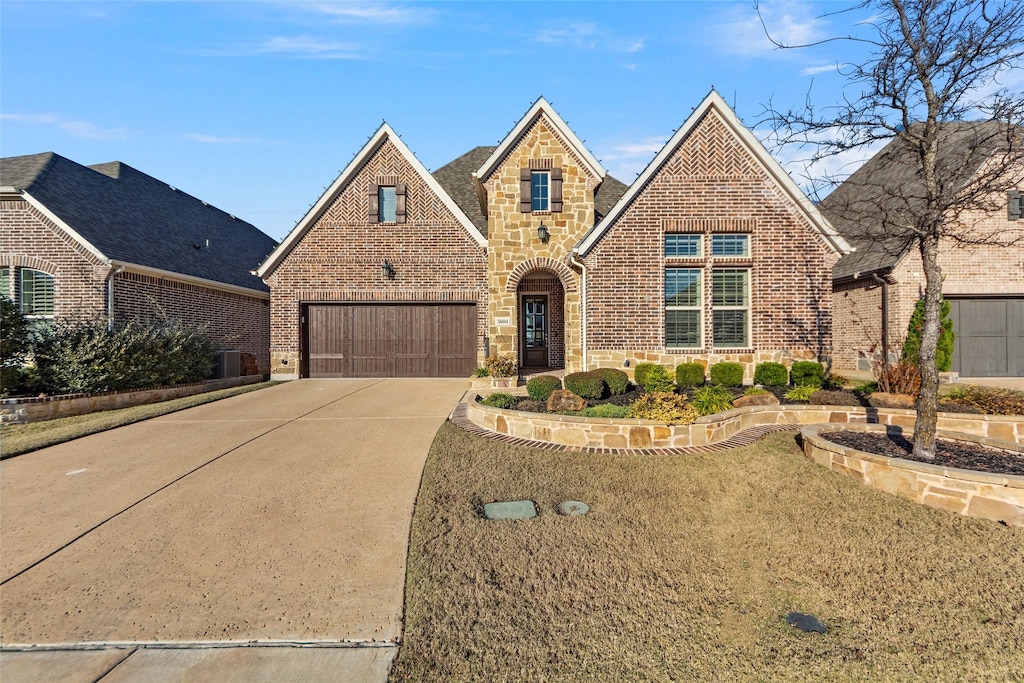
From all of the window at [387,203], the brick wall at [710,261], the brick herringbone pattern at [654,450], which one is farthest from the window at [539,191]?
the brick herringbone pattern at [654,450]

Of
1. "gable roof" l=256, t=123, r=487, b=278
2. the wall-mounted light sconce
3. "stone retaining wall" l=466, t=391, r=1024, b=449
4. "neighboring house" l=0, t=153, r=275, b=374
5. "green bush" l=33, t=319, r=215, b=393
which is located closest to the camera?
"stone retaining wall" l=466, t=391, r=1024, b=449

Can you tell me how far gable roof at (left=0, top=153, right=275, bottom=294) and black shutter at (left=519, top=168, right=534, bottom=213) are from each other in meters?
10.8

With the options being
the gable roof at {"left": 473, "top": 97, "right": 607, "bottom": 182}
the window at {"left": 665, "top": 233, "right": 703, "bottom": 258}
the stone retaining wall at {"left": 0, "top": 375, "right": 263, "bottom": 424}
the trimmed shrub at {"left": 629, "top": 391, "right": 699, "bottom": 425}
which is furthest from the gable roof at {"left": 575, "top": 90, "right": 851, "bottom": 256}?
the stone retaining wall at {"left": 0, "top": 375, "right": 263, "bottom": 424}

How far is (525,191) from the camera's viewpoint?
502 inches

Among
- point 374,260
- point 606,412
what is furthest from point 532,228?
point 606,412

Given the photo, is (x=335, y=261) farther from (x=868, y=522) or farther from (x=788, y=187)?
(x=868, y=522)

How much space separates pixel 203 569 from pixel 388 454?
9.19 ft

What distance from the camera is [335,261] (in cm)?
1413

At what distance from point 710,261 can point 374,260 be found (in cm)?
976

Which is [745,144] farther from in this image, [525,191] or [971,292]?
[971,292]

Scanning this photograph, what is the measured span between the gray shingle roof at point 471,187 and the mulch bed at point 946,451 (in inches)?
394

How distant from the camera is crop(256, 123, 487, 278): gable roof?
45.5 feet

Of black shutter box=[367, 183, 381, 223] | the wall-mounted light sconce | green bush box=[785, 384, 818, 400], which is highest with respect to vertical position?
black shutter box=[367, 183, 381, 223]

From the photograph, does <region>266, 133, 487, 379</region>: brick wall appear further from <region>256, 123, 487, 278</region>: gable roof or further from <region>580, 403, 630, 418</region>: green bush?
<region>580, 403, 630, 418</region>: green bush
